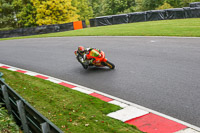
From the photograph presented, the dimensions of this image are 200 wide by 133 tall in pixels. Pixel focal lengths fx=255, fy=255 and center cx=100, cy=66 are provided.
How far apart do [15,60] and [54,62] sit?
3030 mm

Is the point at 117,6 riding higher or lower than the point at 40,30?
higher

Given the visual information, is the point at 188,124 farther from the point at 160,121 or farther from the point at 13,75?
the point at 13,75

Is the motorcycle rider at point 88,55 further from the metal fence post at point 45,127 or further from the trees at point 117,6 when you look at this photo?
the trees at point 117,6

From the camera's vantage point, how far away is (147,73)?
31.0 ft

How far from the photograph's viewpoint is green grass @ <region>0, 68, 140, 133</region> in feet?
18.3

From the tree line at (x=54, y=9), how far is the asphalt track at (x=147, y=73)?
32.7 metres

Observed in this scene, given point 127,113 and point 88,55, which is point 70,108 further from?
point 88,55

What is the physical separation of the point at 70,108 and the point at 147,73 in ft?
12.7

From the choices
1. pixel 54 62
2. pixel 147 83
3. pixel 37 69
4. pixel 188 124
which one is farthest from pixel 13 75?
pixel 188 124

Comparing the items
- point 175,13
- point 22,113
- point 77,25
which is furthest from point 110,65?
point 77,25

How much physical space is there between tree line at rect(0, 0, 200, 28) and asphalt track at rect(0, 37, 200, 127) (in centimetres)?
3268

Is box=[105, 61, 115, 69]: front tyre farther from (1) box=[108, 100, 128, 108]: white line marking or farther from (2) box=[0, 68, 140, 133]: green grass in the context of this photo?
(1) box=[108, 100, 128, 108]: white line marking

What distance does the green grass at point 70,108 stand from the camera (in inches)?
219

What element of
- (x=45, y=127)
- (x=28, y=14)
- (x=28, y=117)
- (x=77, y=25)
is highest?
(x=28, y=14)
